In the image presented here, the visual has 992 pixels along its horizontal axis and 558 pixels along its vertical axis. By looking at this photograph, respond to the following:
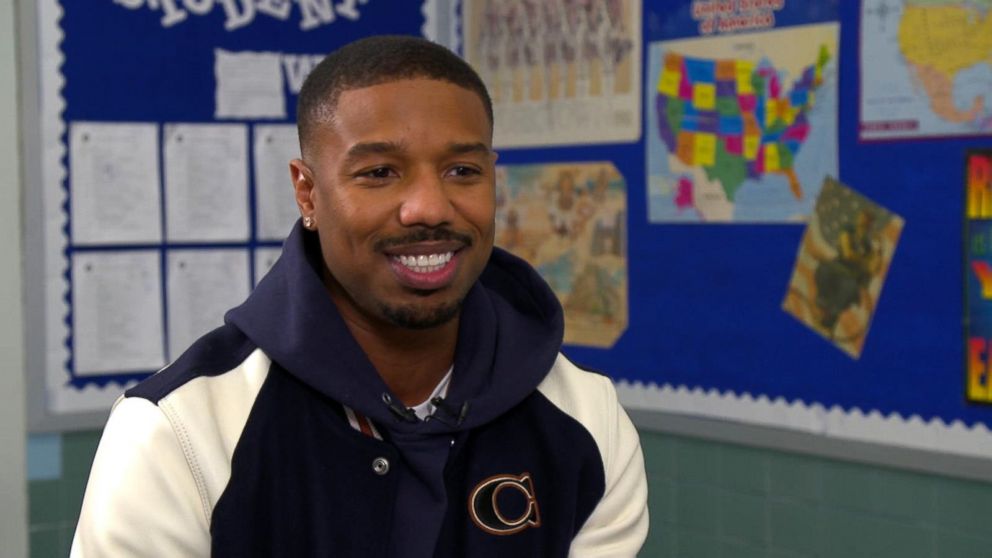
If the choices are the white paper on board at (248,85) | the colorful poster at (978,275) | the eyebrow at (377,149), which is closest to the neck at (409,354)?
the eyebrow at (377,149)

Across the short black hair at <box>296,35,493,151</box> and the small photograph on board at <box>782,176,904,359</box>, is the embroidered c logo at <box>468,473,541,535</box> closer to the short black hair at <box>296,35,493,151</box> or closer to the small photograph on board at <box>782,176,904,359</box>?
the short black hair at <box>296,35,493,151</box>

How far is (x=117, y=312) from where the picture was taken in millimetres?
2975

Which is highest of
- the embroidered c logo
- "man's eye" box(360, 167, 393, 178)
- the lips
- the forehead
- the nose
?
the forehead

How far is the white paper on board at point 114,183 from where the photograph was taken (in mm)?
2912

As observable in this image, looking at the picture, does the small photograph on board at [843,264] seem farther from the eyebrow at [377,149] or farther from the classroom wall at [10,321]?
the classroom wall at [10,321]

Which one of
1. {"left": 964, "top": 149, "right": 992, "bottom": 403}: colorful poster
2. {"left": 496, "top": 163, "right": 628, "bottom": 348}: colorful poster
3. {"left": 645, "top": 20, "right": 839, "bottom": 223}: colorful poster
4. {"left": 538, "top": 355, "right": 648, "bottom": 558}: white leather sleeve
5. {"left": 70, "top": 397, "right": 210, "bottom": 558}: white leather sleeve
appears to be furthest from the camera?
{"left": 496, "top": 163, "right": 628, "bottom": 348}: colorful poster

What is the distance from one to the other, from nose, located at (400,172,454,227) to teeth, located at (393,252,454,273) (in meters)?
0.04

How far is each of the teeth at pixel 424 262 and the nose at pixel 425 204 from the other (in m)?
0.04

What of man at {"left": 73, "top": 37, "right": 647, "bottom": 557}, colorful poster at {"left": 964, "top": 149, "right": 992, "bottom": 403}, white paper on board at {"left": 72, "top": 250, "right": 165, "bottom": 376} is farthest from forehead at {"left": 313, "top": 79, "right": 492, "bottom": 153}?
white paper on board at {"left": 72, "top": 250, "right": 165, "bottom": 376}

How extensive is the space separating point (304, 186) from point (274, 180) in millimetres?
1737

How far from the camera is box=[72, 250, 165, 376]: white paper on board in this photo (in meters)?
2.93

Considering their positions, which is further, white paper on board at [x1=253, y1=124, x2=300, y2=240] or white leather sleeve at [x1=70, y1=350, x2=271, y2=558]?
white paper on board at [x1=253, y1=124, x2=300, y2=240]

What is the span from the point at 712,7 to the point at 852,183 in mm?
517

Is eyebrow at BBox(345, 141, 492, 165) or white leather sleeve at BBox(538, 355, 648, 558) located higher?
eyebrow at BBox(345, 141, 492, 165)
